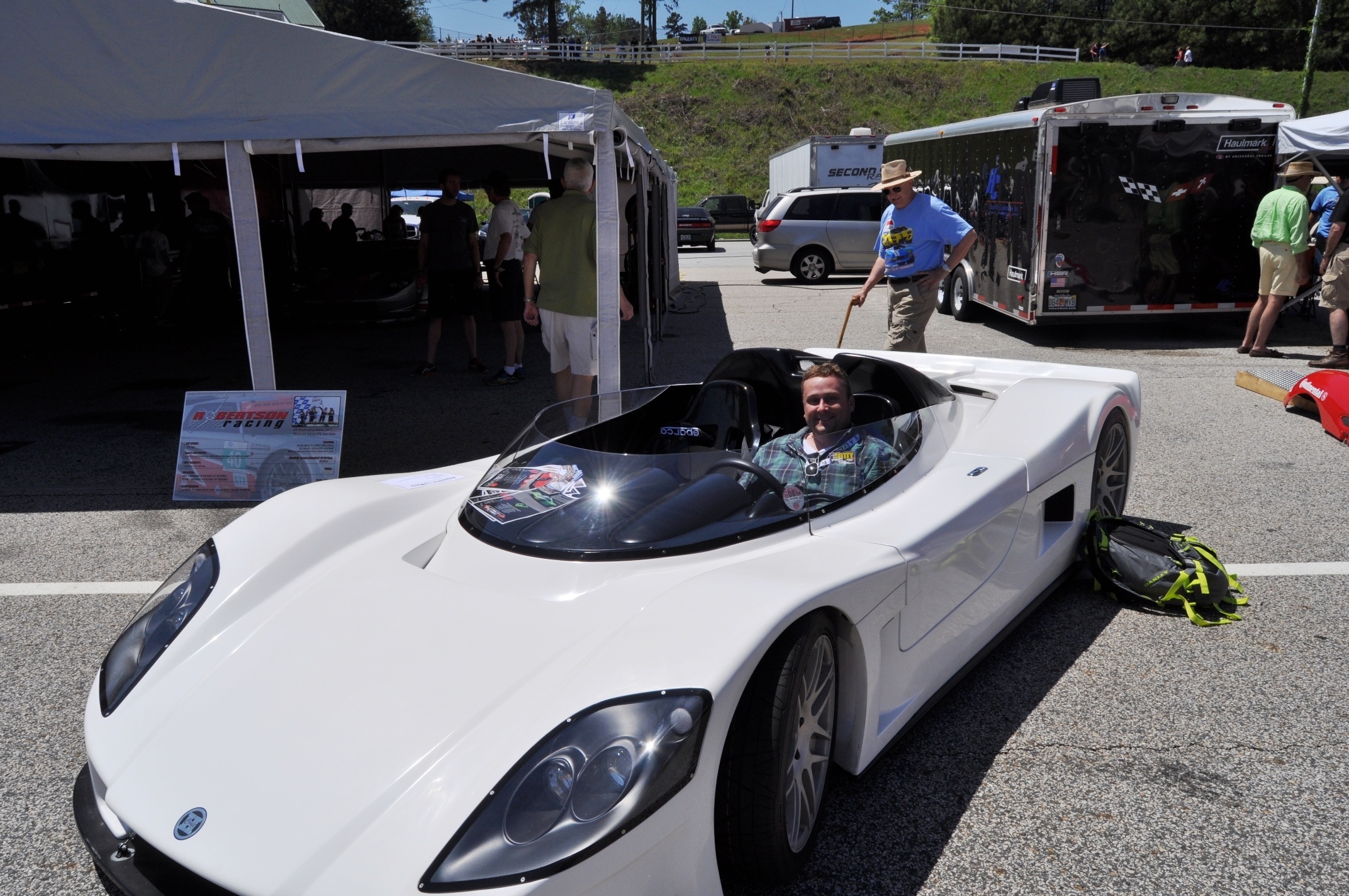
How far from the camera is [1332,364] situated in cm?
883

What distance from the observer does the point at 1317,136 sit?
31.7ft

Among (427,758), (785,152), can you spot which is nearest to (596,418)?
(427,758)

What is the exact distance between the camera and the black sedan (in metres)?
28.0

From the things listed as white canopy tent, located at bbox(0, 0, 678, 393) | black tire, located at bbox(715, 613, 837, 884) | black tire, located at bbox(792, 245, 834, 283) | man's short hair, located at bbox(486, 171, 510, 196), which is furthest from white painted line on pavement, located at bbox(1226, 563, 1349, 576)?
black tire, located at bbox(792, 245, 834, 283)

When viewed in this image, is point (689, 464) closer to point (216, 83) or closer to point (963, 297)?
point (216, 83)

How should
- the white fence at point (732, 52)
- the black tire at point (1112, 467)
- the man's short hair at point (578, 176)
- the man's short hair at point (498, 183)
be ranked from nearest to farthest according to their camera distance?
the black tire at point (1112, 467) < the man's short hair at point (578, 176) < the man's short hair at point (498, 183) < the white fence at point (732, 52)

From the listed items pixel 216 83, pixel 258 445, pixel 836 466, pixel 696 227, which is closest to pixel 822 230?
pixel 696 227

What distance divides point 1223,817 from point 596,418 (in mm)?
2222

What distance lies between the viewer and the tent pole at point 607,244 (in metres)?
5.87

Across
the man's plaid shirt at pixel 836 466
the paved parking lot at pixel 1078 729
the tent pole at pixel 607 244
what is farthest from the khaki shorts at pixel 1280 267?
the man's plaid shirt at pixel 836 466

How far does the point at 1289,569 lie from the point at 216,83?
6.00 meters

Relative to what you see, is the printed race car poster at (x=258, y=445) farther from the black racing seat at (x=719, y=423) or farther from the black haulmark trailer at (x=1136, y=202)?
the black haulmark trailer at (x=1136, y=202)

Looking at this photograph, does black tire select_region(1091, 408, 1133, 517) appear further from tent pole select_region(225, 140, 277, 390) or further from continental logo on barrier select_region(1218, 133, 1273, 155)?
continental logo on barrier select_region(1218, 133, 1273, 155)

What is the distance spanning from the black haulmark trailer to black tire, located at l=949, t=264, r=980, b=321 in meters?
1.49
